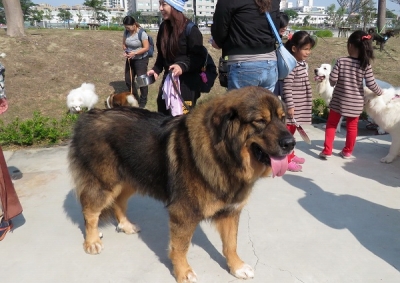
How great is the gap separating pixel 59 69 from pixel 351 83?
8.72 m

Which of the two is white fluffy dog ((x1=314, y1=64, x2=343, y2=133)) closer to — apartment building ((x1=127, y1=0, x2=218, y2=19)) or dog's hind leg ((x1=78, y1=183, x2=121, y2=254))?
dog's hind leg ((x1=78, y1=183, x2=121, y2=254))

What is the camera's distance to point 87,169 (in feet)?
9.52

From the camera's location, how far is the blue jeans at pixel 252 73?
3.54 meters

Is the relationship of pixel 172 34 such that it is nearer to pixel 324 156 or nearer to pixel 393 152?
pixel 324 156

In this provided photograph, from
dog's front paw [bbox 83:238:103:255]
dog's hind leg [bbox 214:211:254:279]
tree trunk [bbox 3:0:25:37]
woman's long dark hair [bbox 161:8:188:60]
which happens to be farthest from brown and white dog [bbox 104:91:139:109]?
tree trunk [bbox 3:0:25:37]

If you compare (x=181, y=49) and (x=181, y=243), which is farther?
(x=181, y=49)

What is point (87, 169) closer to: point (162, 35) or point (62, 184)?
point (62, 184)

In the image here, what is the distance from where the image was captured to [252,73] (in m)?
3.54

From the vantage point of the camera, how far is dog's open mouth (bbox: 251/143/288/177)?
2141 mm

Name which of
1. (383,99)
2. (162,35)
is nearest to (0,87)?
(162,35)

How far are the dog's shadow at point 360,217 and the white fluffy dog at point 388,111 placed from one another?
150 cm

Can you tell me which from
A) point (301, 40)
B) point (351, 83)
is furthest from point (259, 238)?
point (351, 83)

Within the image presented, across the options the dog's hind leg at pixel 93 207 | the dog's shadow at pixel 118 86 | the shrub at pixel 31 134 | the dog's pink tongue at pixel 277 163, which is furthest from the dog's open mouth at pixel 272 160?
the dog's shadow at pixel 118 86

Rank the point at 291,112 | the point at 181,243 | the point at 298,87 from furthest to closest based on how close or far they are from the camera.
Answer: the point at 298,87 → the point at 291,112 → the point at 181,243
